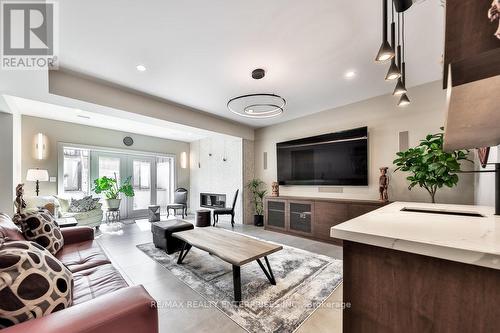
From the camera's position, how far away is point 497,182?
54.0 inches

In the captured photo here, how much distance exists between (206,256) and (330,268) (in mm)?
1817

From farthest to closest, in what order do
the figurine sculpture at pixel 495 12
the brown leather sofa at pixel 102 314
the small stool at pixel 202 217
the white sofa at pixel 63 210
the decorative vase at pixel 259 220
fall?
1. the decorative vase at pixel 259 220
2. the small stool at pixel 202 217
3. the white sofa at pixel 63 210
4. the brown leather sofa at pixel 102 314
5. the figurine sculpture at pixel 495 12

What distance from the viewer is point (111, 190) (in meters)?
5.73

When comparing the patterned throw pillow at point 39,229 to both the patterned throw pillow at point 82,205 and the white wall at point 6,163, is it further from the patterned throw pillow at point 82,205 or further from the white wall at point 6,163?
the patterned throw pillow at point 82,205

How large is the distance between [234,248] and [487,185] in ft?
9.20

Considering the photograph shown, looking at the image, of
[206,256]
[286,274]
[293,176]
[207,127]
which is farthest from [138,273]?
[293,176]

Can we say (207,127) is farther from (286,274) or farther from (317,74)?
(286,274)

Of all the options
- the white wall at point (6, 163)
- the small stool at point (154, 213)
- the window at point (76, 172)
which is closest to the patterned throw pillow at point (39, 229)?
the white wall at point (6, 163)

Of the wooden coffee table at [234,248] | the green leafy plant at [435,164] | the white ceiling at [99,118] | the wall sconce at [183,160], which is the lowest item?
the wooden coffee table at [234,248]

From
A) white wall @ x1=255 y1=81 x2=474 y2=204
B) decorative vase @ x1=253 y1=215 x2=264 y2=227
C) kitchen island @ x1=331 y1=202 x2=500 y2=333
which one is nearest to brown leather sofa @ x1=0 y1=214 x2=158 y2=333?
kitchen island @ x1=331 y1=202 x2=500 y2=333

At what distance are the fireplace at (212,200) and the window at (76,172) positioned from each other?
324 centimetres

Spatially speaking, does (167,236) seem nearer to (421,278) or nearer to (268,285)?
(268,285)

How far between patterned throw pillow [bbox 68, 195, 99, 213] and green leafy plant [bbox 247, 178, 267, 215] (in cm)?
381

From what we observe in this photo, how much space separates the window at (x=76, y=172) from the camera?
544cm
